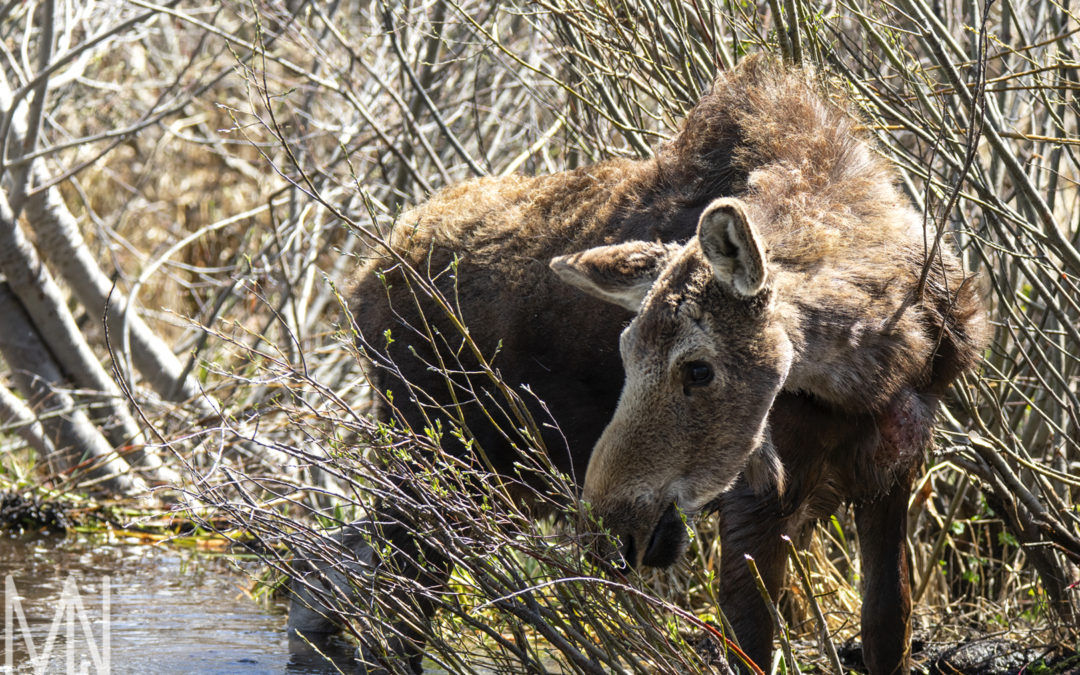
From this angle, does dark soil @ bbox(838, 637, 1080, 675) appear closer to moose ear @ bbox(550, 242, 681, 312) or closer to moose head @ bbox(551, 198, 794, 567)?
moose head @ bbox(551, 198, 794, 567)

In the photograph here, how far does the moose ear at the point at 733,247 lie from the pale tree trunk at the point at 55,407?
545cm

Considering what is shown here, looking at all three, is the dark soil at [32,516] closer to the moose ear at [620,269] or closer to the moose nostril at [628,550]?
the moose ear at [620,269]

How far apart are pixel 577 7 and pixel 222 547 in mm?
3805

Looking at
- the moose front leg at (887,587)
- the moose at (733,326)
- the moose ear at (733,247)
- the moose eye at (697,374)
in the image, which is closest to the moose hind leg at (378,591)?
the moose at (733,326)

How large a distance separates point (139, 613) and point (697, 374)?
3.38 meters

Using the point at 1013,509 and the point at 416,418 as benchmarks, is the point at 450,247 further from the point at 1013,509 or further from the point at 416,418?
the point at 1013,509

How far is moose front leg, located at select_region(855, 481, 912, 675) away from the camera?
4266mm

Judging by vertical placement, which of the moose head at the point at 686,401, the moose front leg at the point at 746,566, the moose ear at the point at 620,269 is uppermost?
the moose ear at the point at 620,269

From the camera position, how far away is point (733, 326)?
143 inches

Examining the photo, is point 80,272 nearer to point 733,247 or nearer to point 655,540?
point 655,540

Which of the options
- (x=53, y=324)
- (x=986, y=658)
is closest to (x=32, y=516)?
(x=53, y=324)

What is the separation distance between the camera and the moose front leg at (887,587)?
427 cm

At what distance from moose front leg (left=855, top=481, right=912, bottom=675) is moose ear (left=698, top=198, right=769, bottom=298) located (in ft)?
3.70

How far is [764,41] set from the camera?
4988 millimetres
